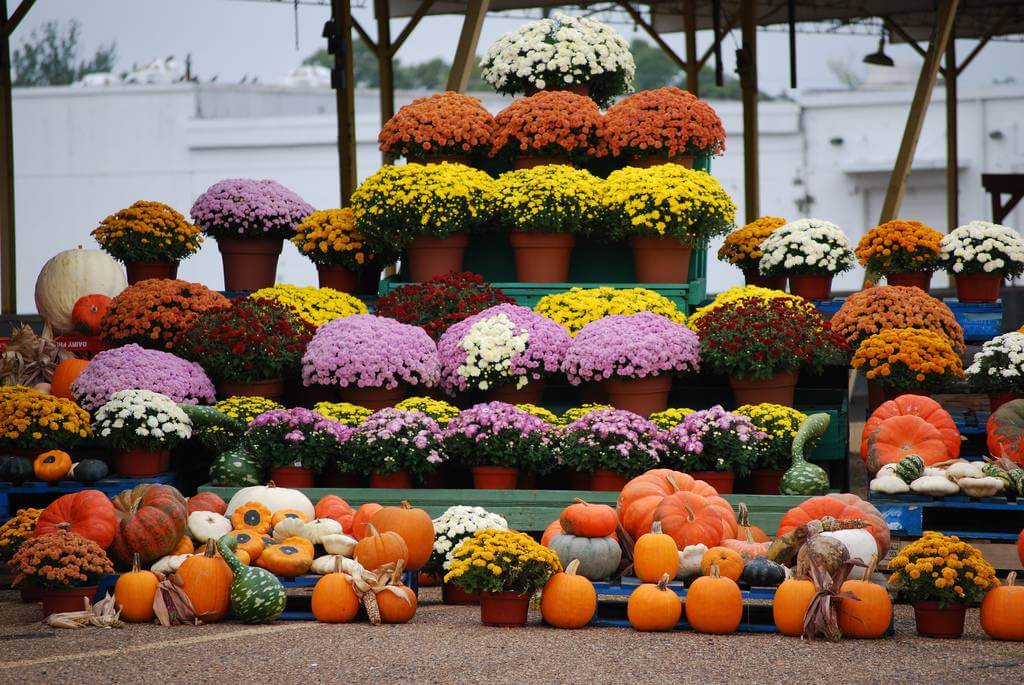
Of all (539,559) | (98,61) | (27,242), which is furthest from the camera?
(98,61)

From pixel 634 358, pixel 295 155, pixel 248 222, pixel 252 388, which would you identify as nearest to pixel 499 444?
pixel 634 358

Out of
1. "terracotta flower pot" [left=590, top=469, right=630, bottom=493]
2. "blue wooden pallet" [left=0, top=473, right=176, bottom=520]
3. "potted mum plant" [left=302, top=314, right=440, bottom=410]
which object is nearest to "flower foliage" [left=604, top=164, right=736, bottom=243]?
"potted mum plant" [left=302, top=314, right=440, bottom=410]

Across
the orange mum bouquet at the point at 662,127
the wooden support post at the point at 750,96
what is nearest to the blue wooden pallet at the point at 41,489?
the orange mum bouquet at the point at 662,127

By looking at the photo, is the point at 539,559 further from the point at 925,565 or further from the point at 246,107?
the point at 246,107

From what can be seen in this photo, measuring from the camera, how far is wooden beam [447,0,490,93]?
33.2 ft

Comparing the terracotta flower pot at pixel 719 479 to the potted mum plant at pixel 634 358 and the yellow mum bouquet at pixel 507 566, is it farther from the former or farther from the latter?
the yellow mum bouquet at pixel 507 566

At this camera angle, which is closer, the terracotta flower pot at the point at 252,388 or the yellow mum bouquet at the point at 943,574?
the yellow mum bouquet at the point at 943,574

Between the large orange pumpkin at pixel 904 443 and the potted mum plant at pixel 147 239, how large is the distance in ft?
18.1

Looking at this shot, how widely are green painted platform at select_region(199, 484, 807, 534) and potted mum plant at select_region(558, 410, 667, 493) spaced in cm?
15

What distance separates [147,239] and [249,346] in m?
2.61

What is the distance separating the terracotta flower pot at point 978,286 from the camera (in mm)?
9609

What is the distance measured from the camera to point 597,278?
9.77 m

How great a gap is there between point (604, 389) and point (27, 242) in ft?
112

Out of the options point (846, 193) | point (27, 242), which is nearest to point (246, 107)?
point (27, 242)
